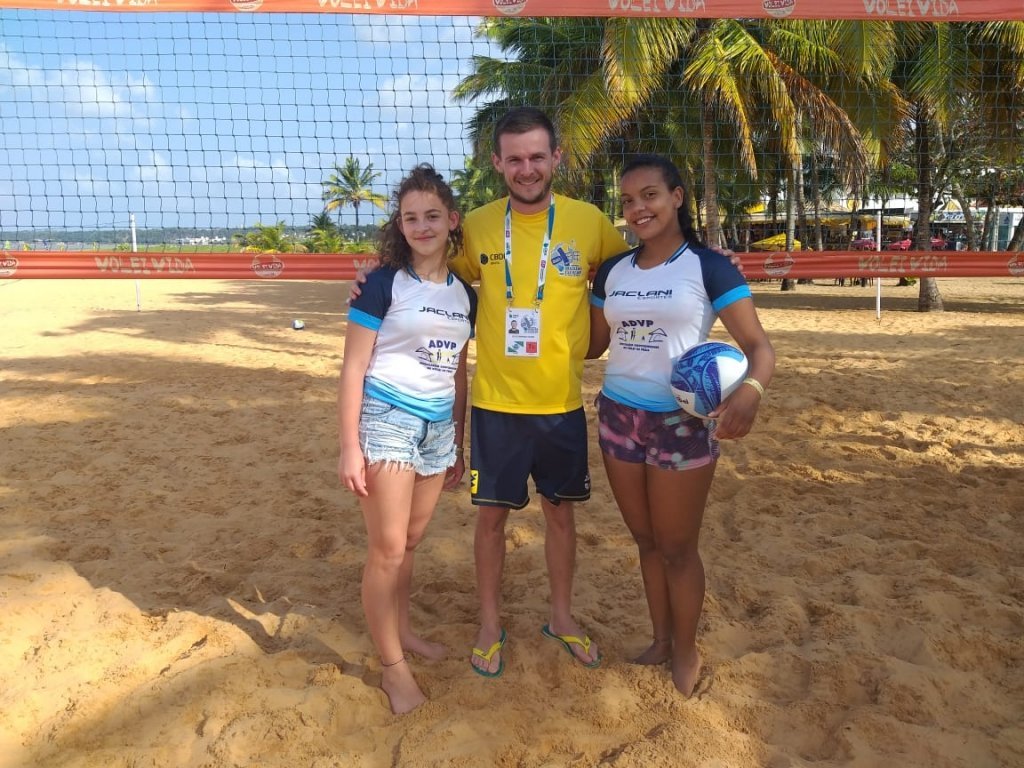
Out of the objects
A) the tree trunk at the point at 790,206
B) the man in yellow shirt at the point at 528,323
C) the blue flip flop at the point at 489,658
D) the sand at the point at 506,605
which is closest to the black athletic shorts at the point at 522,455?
the man in yellow shirt at the point at 528,323

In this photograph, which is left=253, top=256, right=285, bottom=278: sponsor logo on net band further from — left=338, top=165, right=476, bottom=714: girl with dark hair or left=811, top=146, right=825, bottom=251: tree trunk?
left=811, top=146, right=825, bottom=251: tree trunk

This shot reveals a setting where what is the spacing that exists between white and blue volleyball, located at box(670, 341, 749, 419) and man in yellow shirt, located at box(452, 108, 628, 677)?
443 mm

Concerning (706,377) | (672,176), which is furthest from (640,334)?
(672,176)

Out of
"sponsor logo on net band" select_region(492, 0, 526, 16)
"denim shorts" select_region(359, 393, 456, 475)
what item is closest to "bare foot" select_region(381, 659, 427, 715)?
"denim shorts" select_region(359, 393, 456, 475)

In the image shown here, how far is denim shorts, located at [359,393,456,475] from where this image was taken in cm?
229

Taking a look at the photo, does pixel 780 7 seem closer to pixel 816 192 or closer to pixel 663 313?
pixel 663 313

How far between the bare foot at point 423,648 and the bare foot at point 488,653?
0.41ft

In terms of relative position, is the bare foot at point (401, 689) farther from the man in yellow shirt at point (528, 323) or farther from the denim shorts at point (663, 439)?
the denim shorts at point (663, 439)

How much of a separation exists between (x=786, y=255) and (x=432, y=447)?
3.51 meters

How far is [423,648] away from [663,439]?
1200mm

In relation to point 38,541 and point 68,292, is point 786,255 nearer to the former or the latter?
point 38,541

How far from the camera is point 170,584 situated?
3.28 meters

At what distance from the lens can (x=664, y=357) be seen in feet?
7.45

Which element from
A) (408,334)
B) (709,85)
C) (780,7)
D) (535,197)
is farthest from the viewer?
(709,85)
